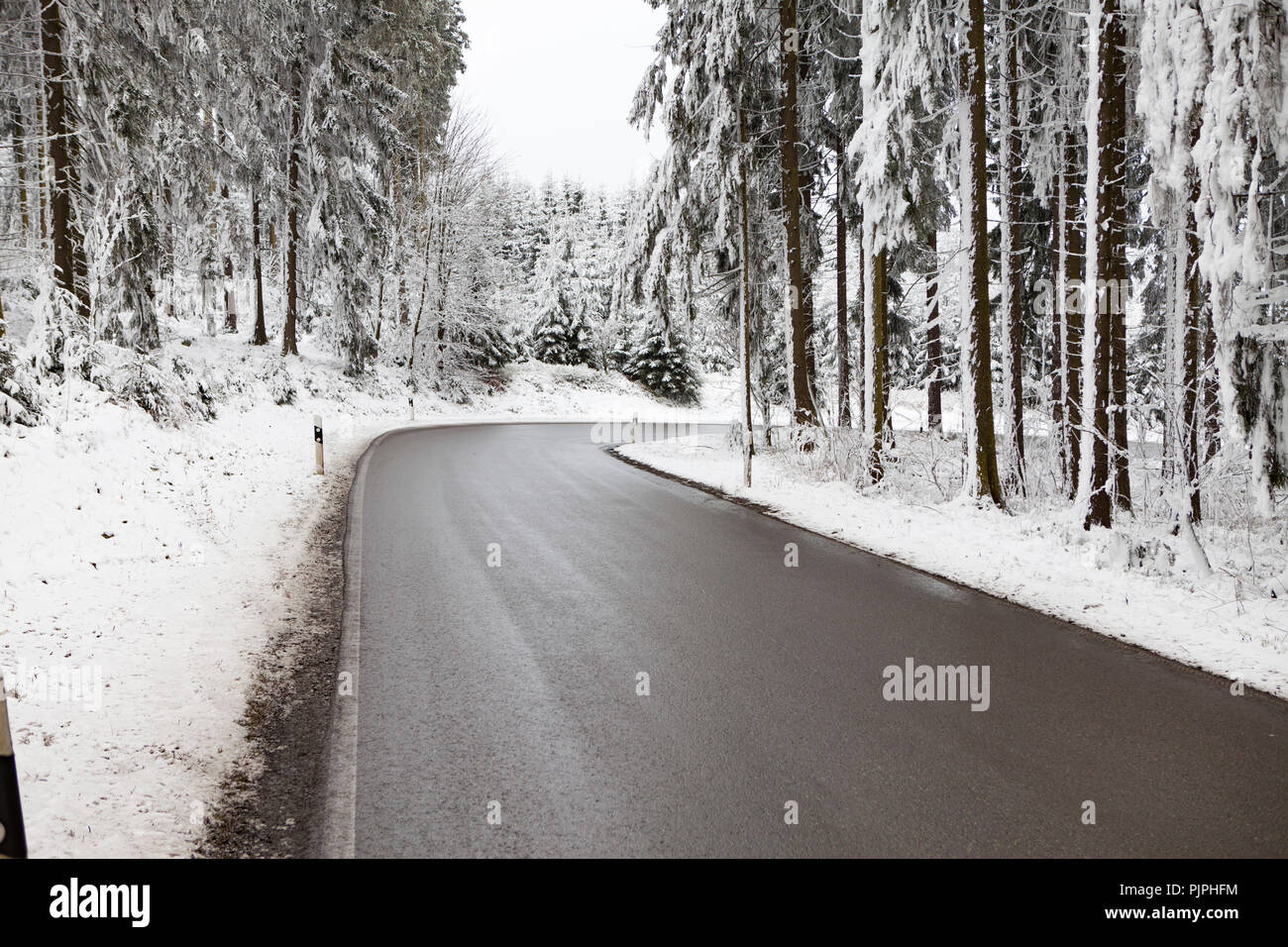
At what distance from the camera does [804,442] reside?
665 inches

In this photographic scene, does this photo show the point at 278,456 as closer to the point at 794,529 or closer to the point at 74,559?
the point at 74,559

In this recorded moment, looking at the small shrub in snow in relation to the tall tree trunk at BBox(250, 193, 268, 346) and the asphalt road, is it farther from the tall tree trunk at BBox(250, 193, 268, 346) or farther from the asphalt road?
the tall tree trunk at BBox(250, 193, 268, 346)

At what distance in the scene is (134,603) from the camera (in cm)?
690

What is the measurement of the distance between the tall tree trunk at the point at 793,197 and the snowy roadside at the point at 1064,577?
3364mm

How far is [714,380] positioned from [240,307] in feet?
116

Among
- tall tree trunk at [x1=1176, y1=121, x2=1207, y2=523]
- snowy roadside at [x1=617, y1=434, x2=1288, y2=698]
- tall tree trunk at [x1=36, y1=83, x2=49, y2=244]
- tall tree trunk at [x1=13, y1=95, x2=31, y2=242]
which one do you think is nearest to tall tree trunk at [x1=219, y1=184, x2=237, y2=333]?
tall tree trunk at [x1=13, y1=95, x2=31, y2=242]

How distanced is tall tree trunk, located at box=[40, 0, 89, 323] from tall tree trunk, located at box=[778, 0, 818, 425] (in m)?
14.5

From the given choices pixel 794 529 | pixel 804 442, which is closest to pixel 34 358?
pixel 794 529

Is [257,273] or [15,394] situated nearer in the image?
[15,394]

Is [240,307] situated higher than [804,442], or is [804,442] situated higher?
[240,307]

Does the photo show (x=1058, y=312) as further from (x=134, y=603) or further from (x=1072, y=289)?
(x=134, y=603)

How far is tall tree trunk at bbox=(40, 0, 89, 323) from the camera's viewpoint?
1608cm

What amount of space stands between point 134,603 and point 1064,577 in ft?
29.3

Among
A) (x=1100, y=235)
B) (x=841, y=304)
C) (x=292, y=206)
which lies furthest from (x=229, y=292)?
(x=1100, y=235)
